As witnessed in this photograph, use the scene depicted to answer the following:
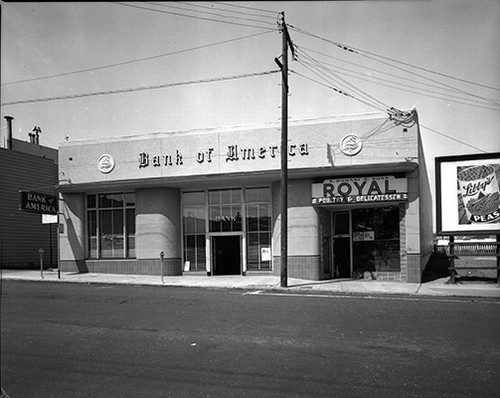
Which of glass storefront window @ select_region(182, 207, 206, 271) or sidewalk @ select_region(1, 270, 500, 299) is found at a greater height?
glass storefront window @ select_region(182, 207, 206, 271)

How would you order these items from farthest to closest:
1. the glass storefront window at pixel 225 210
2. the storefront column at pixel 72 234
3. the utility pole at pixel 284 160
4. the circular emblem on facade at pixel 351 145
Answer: the storefront column at pixel 72 234, the glass storefront window at pixel 225 210, the circular emblem on facade at pixel 351 145, the utility pole at pixel 284 160

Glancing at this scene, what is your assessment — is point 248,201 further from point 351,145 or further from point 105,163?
point 105,163

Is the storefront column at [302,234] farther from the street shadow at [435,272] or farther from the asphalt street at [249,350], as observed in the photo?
the asphalt street at [249,350]

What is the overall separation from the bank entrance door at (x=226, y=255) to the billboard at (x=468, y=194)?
8.51m

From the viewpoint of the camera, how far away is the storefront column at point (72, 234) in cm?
2181

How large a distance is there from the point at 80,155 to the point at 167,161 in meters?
4.51

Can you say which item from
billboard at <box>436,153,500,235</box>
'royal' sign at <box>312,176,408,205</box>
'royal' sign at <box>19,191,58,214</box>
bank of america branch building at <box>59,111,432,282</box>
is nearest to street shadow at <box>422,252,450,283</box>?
bank of america branch building at <box>59,111,432,282</box>

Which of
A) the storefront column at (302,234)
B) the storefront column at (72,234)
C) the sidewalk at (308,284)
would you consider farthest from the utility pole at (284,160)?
the storefront column at (72,234)

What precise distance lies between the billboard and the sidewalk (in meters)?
2.10

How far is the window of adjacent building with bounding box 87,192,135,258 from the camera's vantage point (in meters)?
21.5

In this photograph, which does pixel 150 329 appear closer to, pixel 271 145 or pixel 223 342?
pixel 223 342

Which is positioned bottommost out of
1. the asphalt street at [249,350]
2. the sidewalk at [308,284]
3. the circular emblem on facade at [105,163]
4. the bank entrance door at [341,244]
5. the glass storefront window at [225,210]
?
the sidewalk at [308,284]

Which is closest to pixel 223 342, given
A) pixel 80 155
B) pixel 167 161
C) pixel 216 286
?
pixel 216 286

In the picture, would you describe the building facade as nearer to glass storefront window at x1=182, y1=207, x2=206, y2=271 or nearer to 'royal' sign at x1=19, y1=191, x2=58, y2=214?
'royal' sign at x1=19, y1=191, x2=58, y2=214
